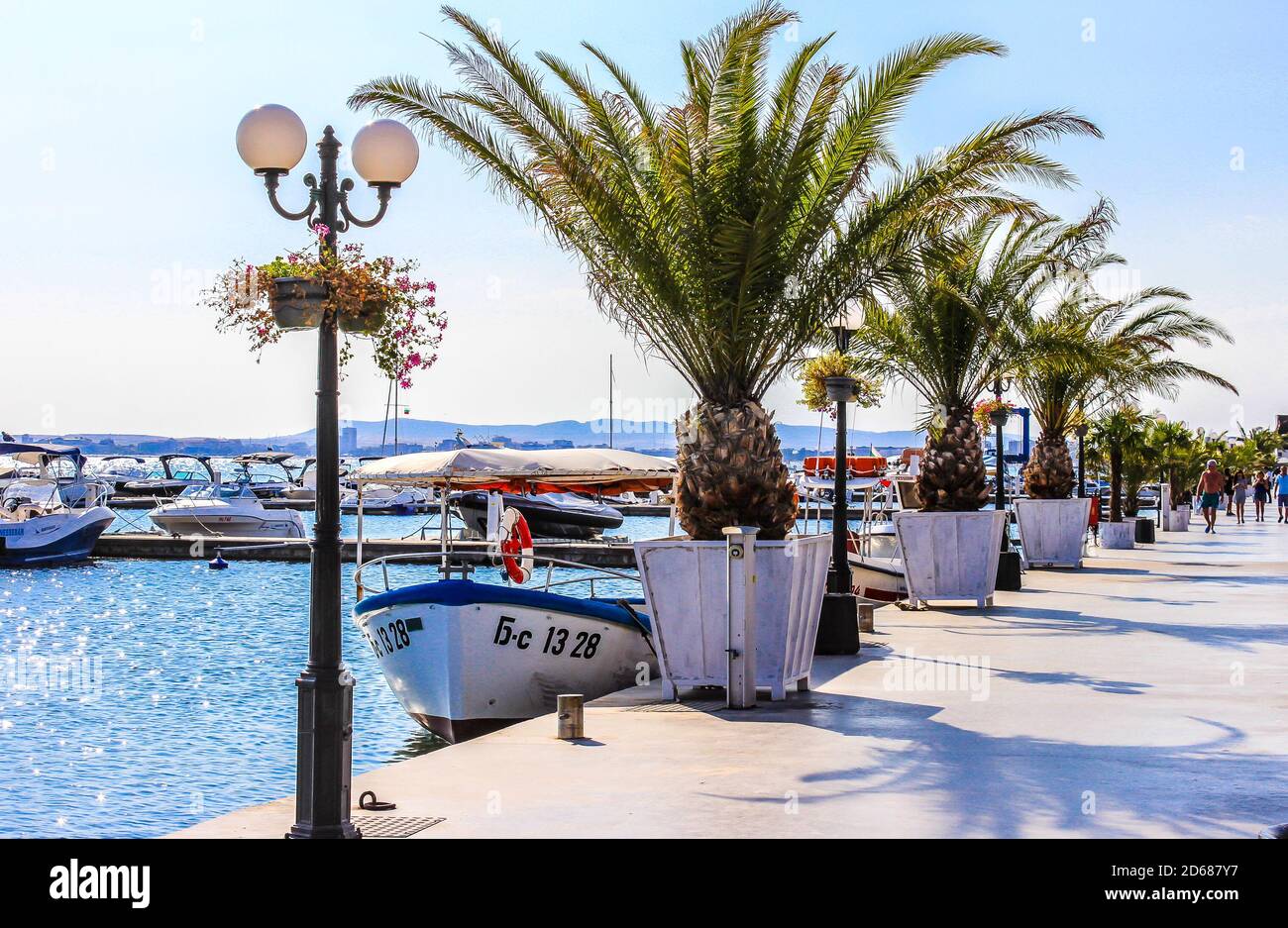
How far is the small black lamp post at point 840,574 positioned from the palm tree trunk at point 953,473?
9.96 feet

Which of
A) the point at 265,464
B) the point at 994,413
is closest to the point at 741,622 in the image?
the point at 994,413

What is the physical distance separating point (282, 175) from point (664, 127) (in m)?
5.60

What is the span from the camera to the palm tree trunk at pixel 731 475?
11.0m

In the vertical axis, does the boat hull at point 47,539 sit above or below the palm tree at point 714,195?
below

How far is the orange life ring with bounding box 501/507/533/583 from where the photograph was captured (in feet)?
58.0

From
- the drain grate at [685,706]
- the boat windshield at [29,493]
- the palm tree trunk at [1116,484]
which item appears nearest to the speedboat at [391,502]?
the boat windshield at [29,493]

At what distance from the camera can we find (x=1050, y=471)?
2567 centimetres

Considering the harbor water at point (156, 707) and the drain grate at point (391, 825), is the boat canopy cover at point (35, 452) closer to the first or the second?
the harbor water at point (156, 707)

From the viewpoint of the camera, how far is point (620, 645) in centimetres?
1319

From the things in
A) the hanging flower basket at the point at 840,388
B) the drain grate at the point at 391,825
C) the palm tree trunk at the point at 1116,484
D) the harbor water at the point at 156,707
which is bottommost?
the harbor water at the point at 156,707

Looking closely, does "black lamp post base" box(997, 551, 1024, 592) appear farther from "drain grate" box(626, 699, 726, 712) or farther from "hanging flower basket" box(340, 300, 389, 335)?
"hanging flower basket" box(340, 300, 389, 335)

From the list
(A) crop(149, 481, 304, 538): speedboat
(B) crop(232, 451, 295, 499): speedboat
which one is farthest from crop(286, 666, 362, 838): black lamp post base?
(B) crop(232, 451, 295, 499): speedboat
